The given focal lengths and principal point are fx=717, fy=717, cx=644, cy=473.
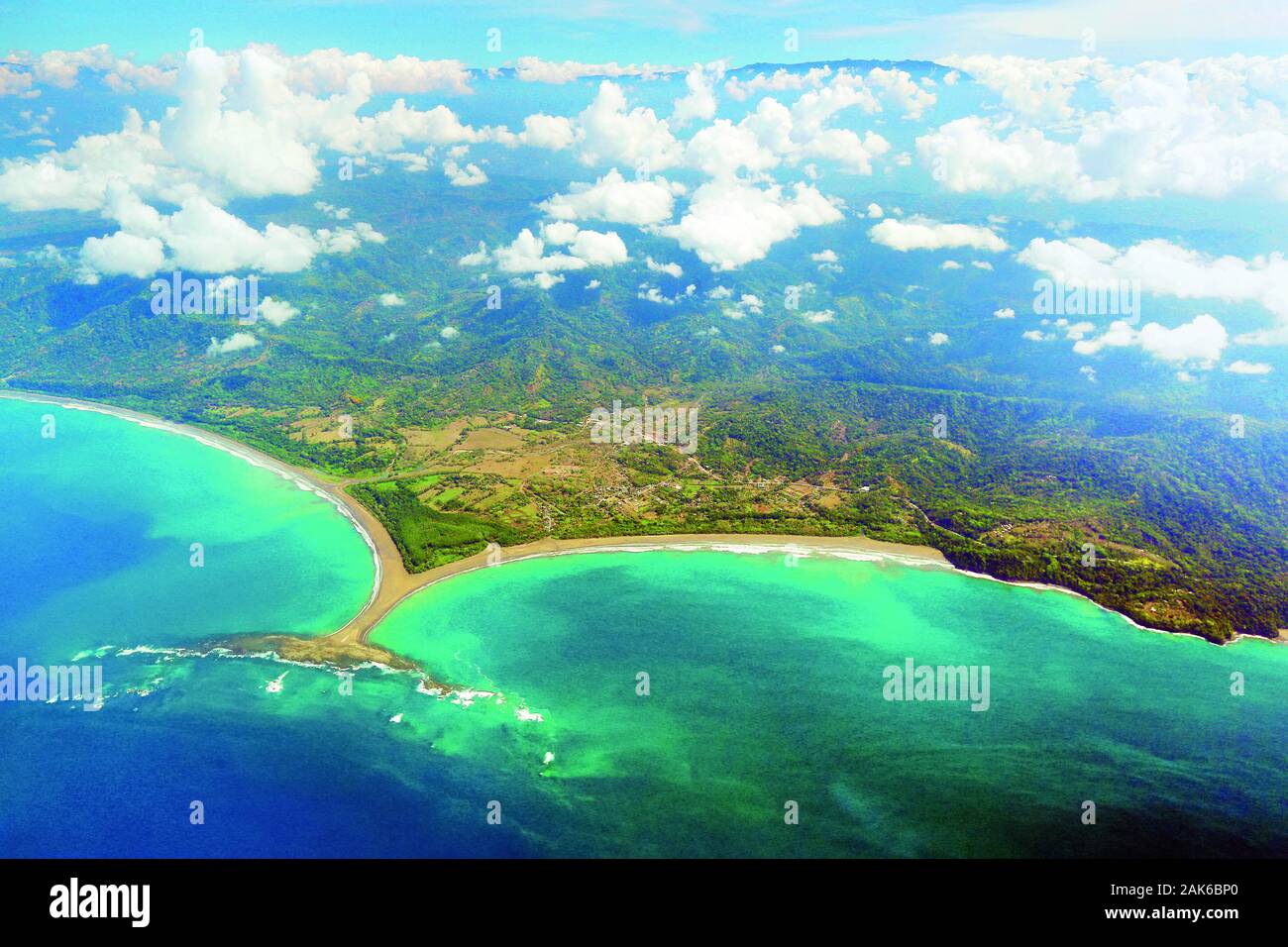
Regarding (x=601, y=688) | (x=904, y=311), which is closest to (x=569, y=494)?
(x=601, y=688)

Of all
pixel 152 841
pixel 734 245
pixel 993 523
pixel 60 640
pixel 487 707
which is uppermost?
pixel 734 245

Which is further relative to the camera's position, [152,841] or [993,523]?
[993,523]

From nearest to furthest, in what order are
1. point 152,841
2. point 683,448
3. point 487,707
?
1. point 152,841
2. point 487,707
3. point 683,448

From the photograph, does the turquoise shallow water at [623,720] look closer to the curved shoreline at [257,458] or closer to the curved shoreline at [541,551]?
the curved shoreline at [541,551]

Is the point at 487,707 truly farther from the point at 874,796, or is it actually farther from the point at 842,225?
the point at 842,225

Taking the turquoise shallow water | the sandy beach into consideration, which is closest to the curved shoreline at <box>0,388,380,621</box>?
the sandy beach

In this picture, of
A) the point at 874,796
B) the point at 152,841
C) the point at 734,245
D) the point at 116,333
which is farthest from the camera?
the point at 734,245

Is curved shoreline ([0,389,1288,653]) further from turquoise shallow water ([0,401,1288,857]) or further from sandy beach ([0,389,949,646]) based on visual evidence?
turquoise shallow water ([0,401,1288,857])
